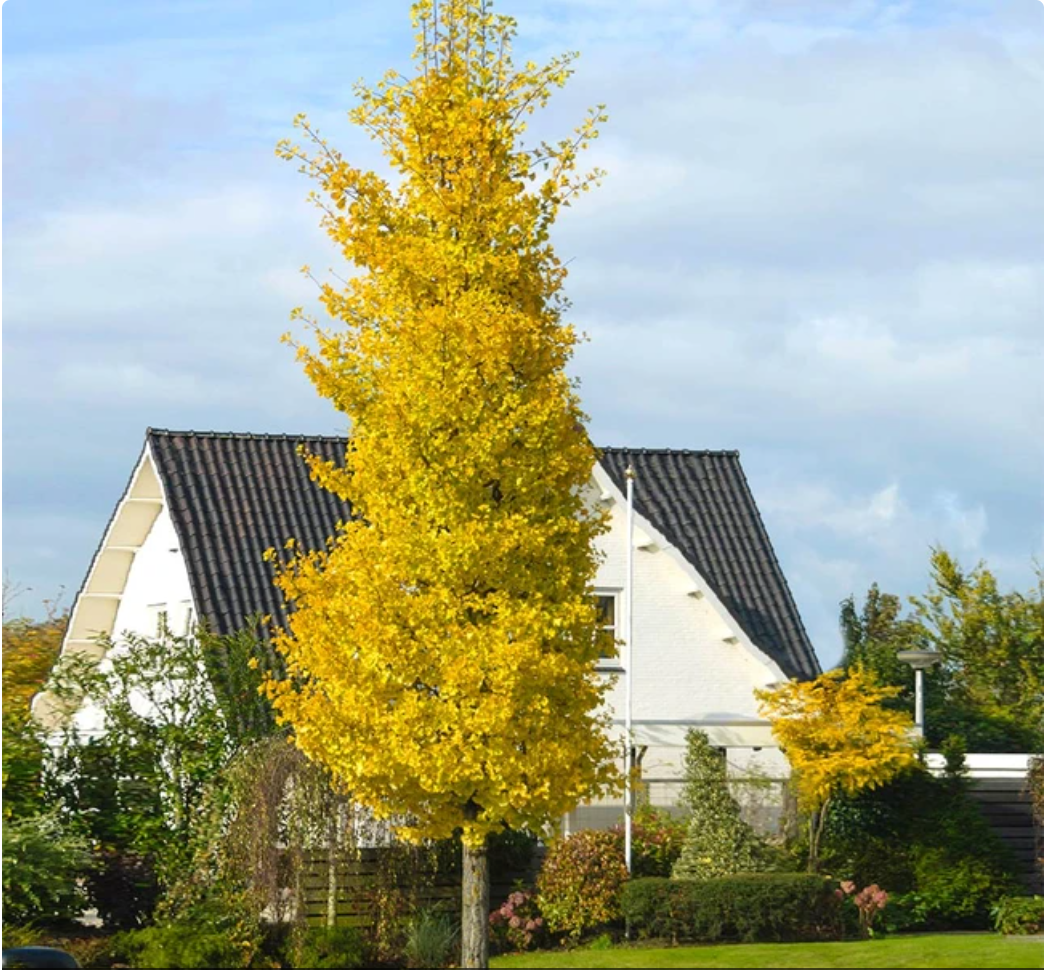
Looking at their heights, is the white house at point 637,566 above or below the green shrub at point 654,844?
above

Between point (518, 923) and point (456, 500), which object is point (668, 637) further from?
point (456, 500)

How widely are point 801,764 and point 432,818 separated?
9616mm

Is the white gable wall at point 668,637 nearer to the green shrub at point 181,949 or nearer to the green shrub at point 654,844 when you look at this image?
the green shrub at point 654,844

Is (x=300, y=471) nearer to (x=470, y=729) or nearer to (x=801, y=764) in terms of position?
(x=801, y=764)

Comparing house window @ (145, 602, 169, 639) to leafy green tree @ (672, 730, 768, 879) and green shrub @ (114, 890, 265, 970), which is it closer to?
green shrub @ (114, 890, 265, 970)

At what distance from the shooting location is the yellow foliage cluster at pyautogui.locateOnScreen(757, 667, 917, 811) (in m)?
27.5

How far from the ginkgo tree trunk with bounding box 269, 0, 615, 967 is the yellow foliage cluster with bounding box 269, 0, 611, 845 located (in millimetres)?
24

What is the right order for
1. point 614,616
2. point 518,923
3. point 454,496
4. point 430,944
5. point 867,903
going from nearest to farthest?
point 454,496, point 430,944, point 518,923, point 867,903, point 614,616

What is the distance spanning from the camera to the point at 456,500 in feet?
61.4

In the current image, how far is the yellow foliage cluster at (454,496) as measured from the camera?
60.8ft

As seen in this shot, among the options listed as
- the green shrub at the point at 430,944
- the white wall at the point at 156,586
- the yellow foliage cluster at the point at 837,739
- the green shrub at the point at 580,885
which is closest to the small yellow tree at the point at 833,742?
the yellow foliage cluster at the point at 837,739

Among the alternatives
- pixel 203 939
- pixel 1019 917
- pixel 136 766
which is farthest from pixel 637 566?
pixel 203 939

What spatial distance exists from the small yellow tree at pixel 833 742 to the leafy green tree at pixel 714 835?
5.63ft

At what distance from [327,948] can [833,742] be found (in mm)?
9114
